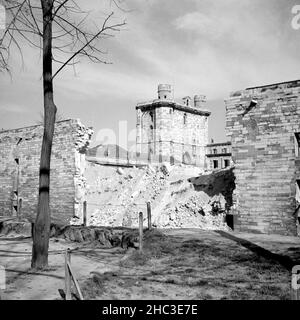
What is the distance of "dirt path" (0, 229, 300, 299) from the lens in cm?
614

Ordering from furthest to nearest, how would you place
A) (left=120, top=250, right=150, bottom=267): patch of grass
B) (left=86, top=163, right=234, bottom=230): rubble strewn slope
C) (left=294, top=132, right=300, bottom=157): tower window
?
1. (left=86, top=163, right=234, bottom=230): rubble strewn slope
2. (left=294, top=132, right=300, bottom=157): tower window
3. (left=120, top=250, right=150, bottom=267): patch of grass

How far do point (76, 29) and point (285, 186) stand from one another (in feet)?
26.5

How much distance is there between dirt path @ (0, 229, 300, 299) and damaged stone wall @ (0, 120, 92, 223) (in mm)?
4971

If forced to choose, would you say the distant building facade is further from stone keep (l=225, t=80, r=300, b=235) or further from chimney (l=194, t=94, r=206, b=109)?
stone keep (l=225, t=80, r=300, b=235)

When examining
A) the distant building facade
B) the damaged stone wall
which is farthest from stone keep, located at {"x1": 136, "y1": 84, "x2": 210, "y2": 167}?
the damaged stone wall

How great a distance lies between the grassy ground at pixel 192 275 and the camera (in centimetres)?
609

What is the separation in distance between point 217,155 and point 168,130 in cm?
923

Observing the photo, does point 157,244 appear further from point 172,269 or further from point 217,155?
point 217,155

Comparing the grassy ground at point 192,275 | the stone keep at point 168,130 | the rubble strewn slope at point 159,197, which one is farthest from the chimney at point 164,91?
the grassy ground at point 192,275

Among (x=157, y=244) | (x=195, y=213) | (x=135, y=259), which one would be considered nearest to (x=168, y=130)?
(x=195, y=213)

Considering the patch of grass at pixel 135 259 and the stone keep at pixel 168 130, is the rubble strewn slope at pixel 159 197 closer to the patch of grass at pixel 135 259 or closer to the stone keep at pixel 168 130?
the patch of grass at pixel 135 259
